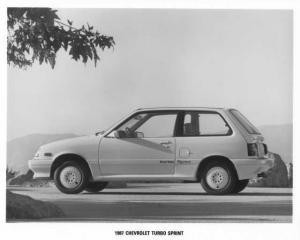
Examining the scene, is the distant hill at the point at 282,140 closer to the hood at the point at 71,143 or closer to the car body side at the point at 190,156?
A: the car body side at the point at 190,156

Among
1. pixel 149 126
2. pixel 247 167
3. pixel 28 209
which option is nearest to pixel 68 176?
pixel 28 209

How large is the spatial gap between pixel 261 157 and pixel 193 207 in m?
1.45

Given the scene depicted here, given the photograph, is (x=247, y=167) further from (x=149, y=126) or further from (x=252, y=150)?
(x=149, y=126)

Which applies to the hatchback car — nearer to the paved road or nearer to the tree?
the paved road

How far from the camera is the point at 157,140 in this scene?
9320 mm

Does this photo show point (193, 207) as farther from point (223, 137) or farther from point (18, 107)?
point (18, 107)

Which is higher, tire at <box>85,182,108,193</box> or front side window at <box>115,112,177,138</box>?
front side window at <box>115,112,177,138</box>

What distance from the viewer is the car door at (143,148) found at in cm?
930

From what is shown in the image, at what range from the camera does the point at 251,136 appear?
9305mm

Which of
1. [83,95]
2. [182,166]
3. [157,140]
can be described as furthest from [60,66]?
[182,166]

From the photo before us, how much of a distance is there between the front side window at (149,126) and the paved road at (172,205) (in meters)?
0.88

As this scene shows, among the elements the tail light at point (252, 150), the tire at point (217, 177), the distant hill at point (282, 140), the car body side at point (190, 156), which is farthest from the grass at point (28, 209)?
the distant hill at point (282, 140)

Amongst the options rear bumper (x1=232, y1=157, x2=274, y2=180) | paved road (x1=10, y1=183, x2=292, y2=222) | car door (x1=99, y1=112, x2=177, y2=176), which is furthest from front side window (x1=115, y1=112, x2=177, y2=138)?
rear bumper (x1=232, y1=157, x2=274, y2=180)

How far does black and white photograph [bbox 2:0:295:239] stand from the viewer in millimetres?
9320
